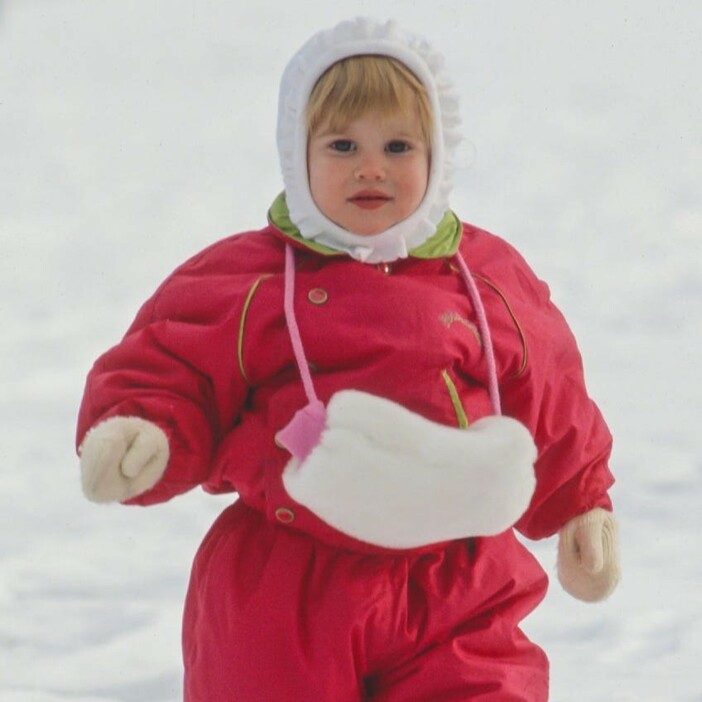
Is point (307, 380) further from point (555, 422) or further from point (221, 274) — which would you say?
point (555, 422)

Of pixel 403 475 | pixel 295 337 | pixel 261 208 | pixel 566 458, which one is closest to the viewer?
pixel 403 475

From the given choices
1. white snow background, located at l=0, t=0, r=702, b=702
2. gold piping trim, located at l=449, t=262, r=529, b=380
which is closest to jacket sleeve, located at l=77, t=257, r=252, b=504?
gold piping trim, located at l=449, t=262, r=529, b=380

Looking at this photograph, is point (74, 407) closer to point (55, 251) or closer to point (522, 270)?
point (55, 251)

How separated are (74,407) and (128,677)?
1.84 ft

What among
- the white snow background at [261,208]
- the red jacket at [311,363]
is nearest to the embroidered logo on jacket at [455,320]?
the red jacket at [311,363]

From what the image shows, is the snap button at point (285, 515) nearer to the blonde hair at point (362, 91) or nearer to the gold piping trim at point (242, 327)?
the gold piping trim at point (242, 327)

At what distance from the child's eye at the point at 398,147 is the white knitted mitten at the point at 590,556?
1.26 feet

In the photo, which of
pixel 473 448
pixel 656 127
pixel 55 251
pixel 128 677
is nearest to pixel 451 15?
pixel 656 127

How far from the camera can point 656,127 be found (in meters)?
2.79

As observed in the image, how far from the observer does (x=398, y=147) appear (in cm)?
151

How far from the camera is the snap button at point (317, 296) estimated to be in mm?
1483

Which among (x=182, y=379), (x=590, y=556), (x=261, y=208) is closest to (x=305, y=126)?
(x=182, y=379)

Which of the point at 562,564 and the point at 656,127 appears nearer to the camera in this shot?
the point at 562,564

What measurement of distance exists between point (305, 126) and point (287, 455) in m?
0.30
